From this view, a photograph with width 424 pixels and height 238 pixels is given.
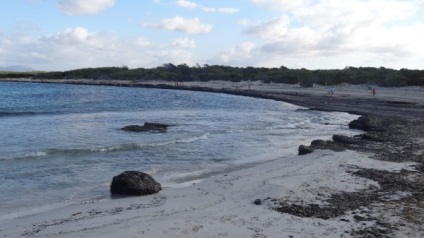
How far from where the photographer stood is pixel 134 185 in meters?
9.70

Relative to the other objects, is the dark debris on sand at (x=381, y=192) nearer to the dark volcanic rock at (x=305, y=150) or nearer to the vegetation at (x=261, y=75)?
the dark volcanic rock at (x=305, y=150)

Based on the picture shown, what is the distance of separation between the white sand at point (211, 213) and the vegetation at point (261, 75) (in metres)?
51.3

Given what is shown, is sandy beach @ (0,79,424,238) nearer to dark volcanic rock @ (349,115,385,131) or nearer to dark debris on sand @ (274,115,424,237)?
dark debris on sand @ (274,115,424,237)

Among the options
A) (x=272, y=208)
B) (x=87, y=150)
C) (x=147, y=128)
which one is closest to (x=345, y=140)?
(x=272, y=208)

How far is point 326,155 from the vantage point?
13.9 meters

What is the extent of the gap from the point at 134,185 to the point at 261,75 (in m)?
80.5

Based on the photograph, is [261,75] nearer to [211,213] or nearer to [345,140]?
[345,140]

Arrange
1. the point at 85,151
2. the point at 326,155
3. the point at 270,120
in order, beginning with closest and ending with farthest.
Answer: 1. the point at 326,155
2. the point at 85,151
3. the point at 270,120

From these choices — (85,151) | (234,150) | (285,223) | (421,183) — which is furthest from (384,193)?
(85,151)

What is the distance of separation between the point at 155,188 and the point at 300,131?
1521 cm

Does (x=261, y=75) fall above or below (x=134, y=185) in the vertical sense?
above

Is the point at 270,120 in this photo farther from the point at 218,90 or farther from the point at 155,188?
the point at 218,90

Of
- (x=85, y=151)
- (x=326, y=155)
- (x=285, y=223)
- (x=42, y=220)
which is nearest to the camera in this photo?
(x=285, y=223)

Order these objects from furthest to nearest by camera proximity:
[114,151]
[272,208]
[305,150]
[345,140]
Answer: [345,140] < [114,151] < [305,150] < [272,208]
